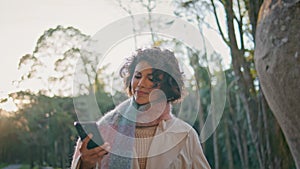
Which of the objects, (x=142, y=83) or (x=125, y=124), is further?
(x=125, y=124)

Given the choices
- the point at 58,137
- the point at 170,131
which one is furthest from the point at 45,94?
the point at 170,131

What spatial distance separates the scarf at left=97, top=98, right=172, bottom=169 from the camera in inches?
81.7

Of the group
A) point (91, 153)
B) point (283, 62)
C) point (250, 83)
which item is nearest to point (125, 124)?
point (91, 153)

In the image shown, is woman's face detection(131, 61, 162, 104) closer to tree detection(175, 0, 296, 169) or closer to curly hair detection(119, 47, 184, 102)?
curly hair detection(119, 47, 184, 102)

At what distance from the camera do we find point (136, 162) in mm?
2088

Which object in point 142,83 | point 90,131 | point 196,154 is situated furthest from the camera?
point 196,154

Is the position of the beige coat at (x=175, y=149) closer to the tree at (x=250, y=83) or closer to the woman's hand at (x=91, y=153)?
the woman's hand at (x=91, y=153)

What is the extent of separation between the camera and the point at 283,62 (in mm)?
1784

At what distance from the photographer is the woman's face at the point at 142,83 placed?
1997 millimetres

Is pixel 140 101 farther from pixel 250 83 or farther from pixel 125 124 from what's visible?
pixel 250 83

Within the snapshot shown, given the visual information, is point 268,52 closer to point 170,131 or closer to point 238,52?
point 170,131

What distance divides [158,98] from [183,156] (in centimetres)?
27

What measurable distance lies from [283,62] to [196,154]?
0.57 m

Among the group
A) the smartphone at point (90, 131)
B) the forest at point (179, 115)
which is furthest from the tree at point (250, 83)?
the smartphone at point (90, 131)
